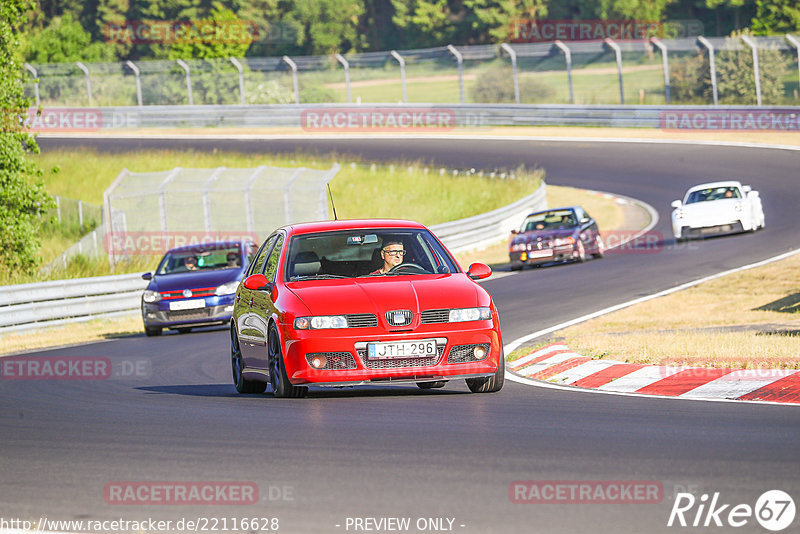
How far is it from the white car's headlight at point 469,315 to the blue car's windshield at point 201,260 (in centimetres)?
1154

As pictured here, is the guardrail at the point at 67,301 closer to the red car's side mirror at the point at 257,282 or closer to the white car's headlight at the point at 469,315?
the red car's side mirror at the point at 257,282

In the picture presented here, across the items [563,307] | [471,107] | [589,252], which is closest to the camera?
[563,307]

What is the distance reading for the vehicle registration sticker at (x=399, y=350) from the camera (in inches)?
381

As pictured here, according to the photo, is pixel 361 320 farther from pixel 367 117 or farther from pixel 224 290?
Result: pixel 367 117

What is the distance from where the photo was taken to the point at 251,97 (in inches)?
2456

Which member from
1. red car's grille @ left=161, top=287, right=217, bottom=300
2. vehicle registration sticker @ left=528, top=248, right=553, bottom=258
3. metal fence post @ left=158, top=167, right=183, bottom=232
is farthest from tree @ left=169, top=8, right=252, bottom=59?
red car's grille @ left=161, top=287, right=217, bottom=300

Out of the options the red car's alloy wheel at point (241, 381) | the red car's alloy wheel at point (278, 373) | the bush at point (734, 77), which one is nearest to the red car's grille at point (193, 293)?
the red car's alloy wheel at point (241, 381)

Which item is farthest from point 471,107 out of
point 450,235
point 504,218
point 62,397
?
point 62,397

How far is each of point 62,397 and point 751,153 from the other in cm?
3586

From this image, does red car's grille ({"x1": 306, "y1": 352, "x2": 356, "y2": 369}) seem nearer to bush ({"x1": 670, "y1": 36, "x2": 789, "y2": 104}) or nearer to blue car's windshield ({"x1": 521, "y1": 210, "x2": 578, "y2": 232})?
blue car's windshield ({"x1": 521, "y1": 210, "x2": 578, "y2": 232})

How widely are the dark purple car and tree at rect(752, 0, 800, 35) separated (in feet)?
145

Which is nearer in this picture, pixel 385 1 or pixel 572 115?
pixel 572 115

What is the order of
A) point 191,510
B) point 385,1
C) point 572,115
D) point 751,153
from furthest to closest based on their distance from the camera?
point 385,1, point 572,115, point 751,153, point 191,510

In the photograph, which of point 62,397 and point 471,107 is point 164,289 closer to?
point 62,397
